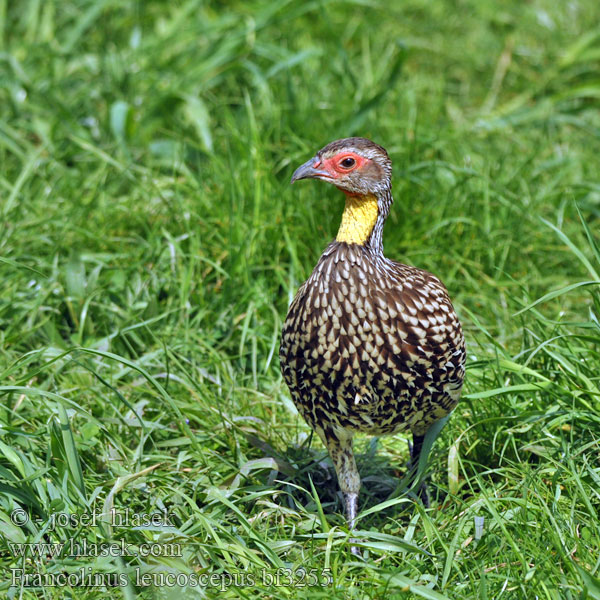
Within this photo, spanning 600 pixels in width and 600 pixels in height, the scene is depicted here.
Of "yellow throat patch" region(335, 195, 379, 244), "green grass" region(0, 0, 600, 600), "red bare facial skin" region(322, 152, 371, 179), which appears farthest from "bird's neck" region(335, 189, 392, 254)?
"green grass" region(0, 0, 600, 600)

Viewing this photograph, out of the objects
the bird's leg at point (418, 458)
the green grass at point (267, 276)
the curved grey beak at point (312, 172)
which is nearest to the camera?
the green grass at point (267, 276)

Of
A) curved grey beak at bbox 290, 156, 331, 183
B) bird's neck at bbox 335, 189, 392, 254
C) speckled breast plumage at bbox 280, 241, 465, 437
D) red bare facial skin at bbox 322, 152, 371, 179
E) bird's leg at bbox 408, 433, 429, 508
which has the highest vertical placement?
red bare facial skin at bbox 322, 152, 371, 179

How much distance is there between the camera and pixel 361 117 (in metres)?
5.10

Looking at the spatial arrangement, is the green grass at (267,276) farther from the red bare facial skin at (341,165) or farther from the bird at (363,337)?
the red bare facial skin at (341,165)

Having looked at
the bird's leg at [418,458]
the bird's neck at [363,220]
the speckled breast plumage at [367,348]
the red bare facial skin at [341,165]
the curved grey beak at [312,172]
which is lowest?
the bird's leg at [418,458]

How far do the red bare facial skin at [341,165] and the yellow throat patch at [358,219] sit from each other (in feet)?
0.37

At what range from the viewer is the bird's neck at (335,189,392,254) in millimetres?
3293

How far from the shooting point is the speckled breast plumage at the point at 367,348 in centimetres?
309

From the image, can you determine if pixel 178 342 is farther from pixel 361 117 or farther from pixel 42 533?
pixel 361 117

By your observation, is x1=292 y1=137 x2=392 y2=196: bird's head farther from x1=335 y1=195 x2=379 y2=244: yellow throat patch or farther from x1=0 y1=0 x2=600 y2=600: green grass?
x1=0 y1=0 x2=600 y2=600: green grass

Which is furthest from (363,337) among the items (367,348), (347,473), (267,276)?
(267,276)

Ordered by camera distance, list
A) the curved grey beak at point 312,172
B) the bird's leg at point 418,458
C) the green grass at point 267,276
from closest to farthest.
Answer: the green grass at point 267,276
the curved grey beak at point 312,172
the bird's leg at point 418,458

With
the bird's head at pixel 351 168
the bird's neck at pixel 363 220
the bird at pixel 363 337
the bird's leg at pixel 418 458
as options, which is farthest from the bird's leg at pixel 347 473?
the bird's head at pixel 351 168

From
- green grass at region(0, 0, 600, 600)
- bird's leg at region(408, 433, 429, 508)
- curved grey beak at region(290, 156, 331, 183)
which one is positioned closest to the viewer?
green grass at region(0, 0, 600, 600)
